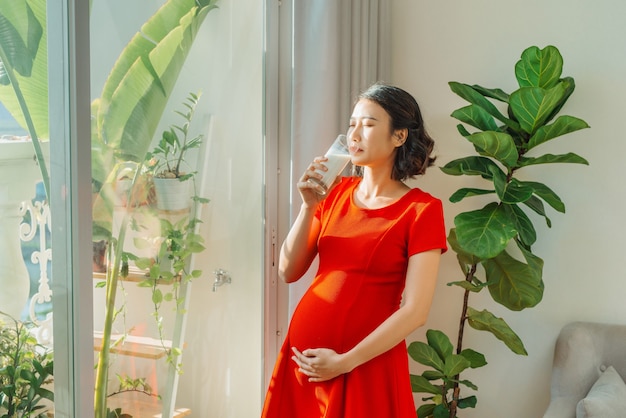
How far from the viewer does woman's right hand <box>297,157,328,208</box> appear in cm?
173

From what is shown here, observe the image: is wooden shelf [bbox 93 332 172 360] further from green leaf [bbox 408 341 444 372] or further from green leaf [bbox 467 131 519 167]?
green leaf [bbox 467 131 519 167]

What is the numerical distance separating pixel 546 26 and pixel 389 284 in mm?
1460

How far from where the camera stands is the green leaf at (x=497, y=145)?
232 centimetres

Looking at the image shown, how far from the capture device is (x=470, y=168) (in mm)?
2533

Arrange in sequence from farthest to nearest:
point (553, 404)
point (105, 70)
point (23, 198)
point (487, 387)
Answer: point (487, 387) < point (553, 404) < point (105, 70) < point (23, 198)

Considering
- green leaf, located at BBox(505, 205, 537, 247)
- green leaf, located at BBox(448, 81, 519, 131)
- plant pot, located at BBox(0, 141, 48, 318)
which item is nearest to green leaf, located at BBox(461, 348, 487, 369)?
green leaf, located at BBox(505, 205, 537, 247)

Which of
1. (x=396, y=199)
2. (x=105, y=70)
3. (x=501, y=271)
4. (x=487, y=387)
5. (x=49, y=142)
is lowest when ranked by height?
(x=487, y=387)

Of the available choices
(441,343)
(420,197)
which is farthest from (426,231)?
(441,343)

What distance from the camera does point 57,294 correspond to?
5.27ft

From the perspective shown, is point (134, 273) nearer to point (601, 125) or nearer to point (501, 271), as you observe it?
point (501, 271)

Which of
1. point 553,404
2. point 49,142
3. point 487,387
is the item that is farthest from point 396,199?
point 487,387

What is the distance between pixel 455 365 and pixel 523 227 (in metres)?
0.51

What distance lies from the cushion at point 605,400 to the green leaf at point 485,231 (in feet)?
1.71

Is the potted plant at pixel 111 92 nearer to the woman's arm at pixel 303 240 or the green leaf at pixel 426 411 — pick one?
the woman's arm at pixel 303 240
